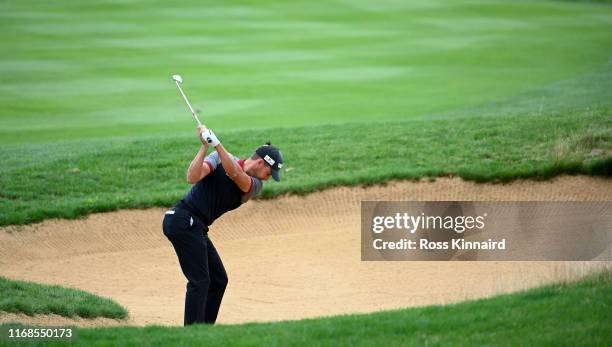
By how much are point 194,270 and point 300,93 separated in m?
15.2

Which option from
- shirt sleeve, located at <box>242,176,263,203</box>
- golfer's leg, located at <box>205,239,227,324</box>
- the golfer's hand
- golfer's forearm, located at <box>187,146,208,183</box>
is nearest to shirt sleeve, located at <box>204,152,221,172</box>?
golfer's forearm, located at <box>187,146,208,183</box>

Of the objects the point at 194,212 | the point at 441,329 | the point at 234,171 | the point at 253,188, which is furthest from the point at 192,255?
the point at 441,329

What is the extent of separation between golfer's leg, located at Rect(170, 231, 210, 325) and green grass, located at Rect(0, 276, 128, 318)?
1411 millimetres

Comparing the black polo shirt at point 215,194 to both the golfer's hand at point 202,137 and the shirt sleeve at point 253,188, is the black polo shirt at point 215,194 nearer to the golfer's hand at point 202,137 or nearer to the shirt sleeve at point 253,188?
the shirt sleeve at point 253,188

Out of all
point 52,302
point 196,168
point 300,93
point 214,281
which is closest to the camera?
point 196,168

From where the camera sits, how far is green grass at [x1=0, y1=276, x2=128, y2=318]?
10102 millimetres

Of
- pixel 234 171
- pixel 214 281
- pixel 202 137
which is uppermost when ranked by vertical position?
pixel 202 137

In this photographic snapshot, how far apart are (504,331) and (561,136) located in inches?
364

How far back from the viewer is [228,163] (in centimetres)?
892

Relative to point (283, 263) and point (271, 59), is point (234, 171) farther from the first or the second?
point (271, 59)

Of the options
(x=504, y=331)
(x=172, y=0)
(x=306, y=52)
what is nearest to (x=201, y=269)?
(x=504, y=331)

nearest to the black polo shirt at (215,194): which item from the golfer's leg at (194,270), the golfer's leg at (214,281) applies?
the golfer's leg at (194,270)

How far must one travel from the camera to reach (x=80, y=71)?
27.0 metres

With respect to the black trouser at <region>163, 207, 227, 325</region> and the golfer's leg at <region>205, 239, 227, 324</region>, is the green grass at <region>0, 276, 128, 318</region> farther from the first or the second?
the black trouser at <region>163, 207, 227, 325</region>
